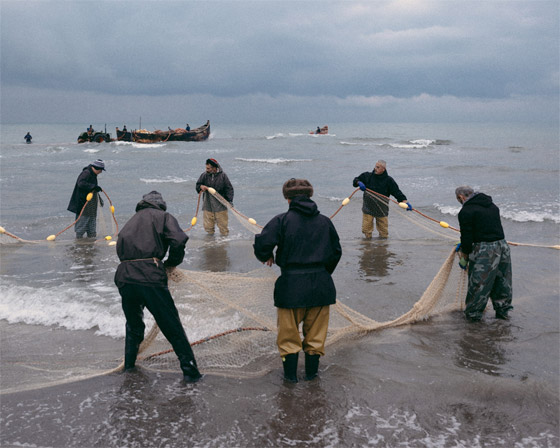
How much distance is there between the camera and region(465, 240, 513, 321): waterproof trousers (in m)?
4.89

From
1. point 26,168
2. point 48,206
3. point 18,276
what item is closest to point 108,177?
point 26,168

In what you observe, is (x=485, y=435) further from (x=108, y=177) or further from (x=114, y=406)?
(x=108, y=177)

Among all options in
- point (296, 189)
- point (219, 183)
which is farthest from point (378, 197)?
point (296, 189)

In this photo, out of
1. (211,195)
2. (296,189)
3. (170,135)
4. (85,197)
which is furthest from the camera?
(170,135)

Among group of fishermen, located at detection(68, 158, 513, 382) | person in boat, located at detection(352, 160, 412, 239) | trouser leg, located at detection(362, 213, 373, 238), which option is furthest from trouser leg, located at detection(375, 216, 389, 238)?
group of fishermen, located at detection(68, 158, 513, 382)

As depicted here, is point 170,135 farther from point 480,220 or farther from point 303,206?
point 303,206

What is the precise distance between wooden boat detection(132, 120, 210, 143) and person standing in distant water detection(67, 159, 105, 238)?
44.8 m

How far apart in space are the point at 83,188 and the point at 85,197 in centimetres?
24

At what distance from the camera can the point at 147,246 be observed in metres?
3.59

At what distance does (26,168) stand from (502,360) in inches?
1192

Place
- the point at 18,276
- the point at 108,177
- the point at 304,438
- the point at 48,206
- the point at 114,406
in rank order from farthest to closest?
the point at 108,177 < the point at 48,206 < the point at 18,276 < the point at 114,406 < the point at 304,438

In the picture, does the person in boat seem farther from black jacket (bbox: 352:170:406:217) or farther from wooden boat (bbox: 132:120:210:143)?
wooden boat (bbox: 132:120:210:143)

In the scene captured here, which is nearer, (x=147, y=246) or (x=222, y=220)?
(x=147, y=246)

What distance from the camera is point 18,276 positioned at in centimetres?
734
